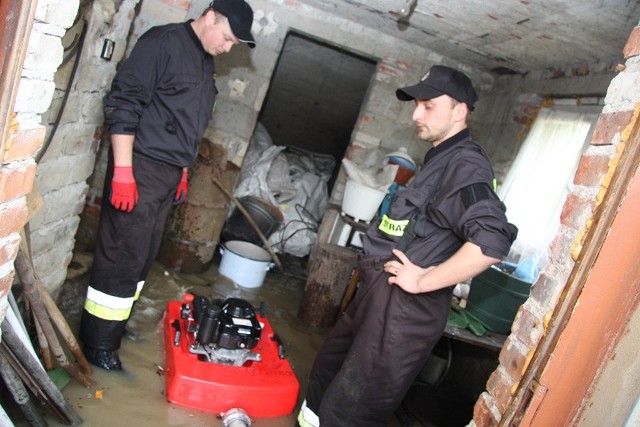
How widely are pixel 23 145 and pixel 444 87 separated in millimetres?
1527

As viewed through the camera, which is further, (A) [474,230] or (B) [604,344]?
(A) [474,230]

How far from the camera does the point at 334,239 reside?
4.85m

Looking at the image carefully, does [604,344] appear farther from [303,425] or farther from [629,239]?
[303,425]

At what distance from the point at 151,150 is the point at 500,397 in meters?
1.87

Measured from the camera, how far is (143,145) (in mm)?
2455

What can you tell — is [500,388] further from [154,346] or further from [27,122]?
[154,346]

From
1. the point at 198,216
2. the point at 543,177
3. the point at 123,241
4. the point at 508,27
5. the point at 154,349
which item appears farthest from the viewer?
the point at 198,216

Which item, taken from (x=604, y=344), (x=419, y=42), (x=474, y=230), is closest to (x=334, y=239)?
(x=419, y=42)

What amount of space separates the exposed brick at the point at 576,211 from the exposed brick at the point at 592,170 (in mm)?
50

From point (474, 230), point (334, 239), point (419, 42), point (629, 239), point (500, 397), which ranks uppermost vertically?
point (419, 42)

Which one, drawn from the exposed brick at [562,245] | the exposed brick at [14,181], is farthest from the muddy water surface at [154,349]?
the exposed brick at [562,245]

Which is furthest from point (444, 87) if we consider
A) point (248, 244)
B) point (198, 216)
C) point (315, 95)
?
point (315, 95)

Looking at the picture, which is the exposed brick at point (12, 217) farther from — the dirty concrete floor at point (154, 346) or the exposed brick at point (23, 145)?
the dirty concrete floor at point (154, 346)

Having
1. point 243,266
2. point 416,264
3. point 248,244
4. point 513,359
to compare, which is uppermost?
point 416,264
